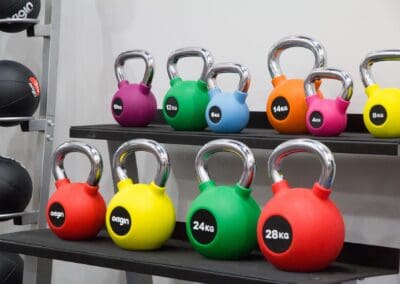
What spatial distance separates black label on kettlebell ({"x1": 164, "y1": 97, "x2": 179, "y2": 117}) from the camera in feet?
8.70

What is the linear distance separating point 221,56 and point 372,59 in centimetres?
74

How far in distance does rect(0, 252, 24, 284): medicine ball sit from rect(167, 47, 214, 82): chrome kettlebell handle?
0.95 meters

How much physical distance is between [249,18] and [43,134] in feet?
3.17

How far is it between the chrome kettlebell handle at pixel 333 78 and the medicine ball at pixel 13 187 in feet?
3.94

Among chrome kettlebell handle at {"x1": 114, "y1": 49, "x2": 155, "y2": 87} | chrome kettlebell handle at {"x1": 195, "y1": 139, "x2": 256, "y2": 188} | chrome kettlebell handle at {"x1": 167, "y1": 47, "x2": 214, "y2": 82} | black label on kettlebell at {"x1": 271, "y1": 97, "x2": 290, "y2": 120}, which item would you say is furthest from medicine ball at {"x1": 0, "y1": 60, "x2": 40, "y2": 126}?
black label on kettlebell at {"x1": 271, "y1": 97, "x2": 290, "y2": 120}

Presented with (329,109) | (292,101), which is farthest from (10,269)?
(329,109)

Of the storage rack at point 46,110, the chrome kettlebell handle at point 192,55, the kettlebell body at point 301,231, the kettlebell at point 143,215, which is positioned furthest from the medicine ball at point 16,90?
the kettlebell body at point 301,231

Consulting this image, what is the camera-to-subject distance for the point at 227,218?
7.32ft

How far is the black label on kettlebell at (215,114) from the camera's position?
2.53 m

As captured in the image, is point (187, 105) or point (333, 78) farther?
point (187, 105)

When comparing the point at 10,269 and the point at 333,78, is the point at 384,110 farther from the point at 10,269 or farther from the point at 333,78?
the point at 10,269

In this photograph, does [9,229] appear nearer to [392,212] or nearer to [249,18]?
[249,18]

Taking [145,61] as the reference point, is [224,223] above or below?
below

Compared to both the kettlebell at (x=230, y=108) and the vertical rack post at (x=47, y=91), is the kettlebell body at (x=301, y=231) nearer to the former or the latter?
the kettlebell at (x=230, y=108)
